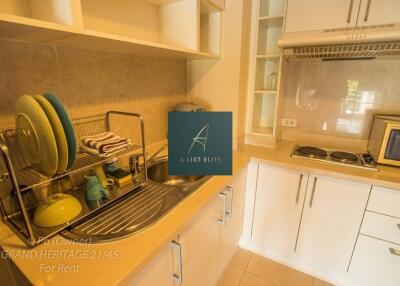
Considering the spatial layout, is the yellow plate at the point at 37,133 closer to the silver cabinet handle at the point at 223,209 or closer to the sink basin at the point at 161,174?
the sink basin at the point at 161,174

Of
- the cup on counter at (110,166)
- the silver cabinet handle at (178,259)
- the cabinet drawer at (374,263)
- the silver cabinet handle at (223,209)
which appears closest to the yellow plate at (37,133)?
the cup on counter at (110,166)

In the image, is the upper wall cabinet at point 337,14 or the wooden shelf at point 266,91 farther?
the wooden shelf at point 266,91

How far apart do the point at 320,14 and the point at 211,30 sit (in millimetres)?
688

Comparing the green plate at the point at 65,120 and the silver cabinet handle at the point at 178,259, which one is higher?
the green plate at the point at 65,120

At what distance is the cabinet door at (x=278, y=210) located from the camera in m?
1.41

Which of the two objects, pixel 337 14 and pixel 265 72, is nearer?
pixel 337 14

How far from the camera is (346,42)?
1184 millimetres

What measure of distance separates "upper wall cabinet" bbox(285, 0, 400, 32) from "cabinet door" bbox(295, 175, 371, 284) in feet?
2.99

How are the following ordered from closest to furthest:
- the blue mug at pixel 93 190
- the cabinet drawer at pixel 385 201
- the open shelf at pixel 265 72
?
the blue mug at pixel 93 190
the cabinet drawer at pixel 385 201
the open shelf at pixel 265 72

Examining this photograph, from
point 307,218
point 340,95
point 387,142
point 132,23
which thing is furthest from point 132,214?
point 340,95

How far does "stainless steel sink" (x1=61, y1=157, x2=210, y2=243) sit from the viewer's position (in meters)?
0.73

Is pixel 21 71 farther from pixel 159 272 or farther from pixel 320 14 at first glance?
pixel 320 14

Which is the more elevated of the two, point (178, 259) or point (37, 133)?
point (37, 133)

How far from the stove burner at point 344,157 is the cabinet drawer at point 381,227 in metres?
0.34
